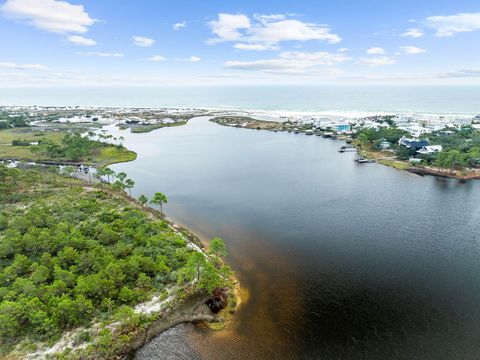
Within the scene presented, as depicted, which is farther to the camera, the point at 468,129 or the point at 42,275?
the point at 468,129

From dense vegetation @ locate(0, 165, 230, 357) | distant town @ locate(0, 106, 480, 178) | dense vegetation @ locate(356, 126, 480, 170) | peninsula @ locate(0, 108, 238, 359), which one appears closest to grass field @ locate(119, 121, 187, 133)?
distant town @ locate(0, 106, 480, 178)

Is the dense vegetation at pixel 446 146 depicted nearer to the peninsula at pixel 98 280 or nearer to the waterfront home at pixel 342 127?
the waterfront home at pixel 342 127

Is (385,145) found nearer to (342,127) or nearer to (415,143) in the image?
(415,143)

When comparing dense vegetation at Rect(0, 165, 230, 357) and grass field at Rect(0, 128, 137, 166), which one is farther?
grass field at Rect(0, 128, 137, 166)

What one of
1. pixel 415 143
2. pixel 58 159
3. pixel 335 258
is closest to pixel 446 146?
pixel 415 143

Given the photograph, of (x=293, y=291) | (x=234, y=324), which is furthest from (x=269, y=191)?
(x=234, y=324)

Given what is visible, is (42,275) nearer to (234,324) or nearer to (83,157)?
(234,324)

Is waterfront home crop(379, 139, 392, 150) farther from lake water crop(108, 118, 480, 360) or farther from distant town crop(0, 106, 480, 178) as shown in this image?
lake water crop(108, 118, 480, 360)

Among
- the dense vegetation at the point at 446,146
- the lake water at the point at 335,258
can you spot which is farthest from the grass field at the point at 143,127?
the dense vegetation at the point at 446,146
